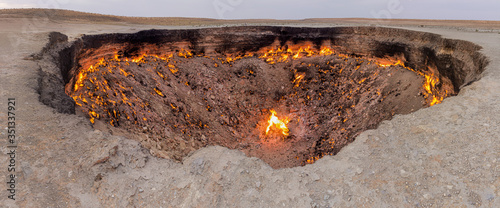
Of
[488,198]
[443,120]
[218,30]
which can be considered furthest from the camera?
[218,30]

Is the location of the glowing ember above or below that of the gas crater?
below

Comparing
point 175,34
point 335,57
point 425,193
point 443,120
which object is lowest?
point 425,193

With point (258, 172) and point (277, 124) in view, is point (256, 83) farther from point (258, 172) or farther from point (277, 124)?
point (258, 172)

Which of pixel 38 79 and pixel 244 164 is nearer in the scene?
pixel 244 164

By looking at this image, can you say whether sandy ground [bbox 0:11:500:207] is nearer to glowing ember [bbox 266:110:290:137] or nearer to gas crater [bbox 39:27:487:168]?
gas crater [bbox 39:27:487:168]

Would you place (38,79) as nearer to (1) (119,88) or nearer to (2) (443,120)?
(1) (119,88)

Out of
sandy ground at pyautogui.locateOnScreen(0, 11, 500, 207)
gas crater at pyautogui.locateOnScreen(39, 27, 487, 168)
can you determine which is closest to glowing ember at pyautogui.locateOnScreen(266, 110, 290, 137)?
gas crater at pyautogui.locateOnScreen(39, 27, 487, 168)

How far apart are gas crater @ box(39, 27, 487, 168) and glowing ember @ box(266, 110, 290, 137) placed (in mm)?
63

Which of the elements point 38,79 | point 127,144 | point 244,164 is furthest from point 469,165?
point 38,79

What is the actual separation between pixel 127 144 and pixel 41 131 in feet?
5.44

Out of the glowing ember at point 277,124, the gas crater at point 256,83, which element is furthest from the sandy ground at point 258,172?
the glowing ember at point 277,124

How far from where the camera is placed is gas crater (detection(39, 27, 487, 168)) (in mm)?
9273

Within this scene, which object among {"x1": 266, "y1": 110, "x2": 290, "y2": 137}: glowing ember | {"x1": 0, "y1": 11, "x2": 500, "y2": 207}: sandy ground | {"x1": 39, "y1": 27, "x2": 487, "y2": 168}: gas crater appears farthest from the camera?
{"x1": 266, "y1": 110, "x2": 290, "y2": 137}: glowing ember

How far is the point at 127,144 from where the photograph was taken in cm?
461
